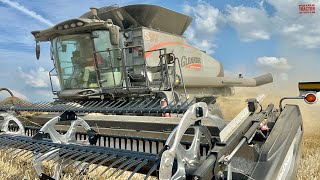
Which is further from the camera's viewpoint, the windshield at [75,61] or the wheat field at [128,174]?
the windshield at [75,61]

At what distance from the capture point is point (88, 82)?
17.7 ft

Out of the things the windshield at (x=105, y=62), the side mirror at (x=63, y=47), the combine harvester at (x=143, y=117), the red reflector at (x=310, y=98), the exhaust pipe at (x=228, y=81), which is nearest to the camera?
the combine harvester at (x=143, y=117)

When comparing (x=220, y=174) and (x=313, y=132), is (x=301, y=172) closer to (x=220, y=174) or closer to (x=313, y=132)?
(x=220, y=174)

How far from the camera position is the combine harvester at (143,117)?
1680 mm

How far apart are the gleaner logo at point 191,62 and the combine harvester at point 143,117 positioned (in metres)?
0.02

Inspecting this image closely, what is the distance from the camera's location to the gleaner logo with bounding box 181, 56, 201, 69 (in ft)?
21.6

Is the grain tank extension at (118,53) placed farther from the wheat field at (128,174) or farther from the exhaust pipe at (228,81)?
the wheat field at (128,174)

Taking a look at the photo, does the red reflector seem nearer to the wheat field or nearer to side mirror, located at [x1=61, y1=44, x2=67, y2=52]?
the wheat field

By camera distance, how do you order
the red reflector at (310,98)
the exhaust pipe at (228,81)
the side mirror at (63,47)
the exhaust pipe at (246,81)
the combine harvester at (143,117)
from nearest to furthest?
the combine harvester at (143,117) → the red reflector at (310,98) → the side mirror at (63,47) → the exhaust pipe at (228,81) → the exhaust pipe at (246,81)

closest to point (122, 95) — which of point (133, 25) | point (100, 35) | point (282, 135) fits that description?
point (100, 35)

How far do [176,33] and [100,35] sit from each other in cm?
183

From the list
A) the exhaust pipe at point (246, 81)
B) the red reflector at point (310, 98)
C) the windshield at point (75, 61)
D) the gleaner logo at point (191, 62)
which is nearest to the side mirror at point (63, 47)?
the windshield at point (75, 61)

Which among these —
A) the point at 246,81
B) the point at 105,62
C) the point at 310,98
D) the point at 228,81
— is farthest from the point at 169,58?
the point at 246,81

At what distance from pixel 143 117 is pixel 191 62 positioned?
422 centimetres
